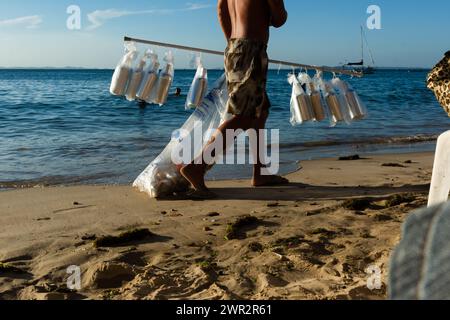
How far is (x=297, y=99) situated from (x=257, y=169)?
2.77 ft

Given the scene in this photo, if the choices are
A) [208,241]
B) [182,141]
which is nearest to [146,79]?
[182,141]

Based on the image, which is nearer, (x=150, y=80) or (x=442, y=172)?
(x=442, y=172)

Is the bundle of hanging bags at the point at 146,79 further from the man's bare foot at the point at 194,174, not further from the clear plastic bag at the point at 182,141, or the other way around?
the man's bare foot at the point at 194,174

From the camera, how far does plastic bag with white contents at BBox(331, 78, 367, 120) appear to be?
17.9 feet

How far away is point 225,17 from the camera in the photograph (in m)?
4.89

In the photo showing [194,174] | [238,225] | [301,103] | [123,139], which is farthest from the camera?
[123,139]

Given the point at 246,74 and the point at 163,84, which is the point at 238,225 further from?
the point at 163,84

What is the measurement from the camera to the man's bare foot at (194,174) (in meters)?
4.62

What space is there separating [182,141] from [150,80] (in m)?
0.89

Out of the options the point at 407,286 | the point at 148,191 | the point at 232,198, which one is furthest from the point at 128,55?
the point at 407,286

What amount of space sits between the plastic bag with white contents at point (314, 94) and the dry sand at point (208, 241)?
699 mm

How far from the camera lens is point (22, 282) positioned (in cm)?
291

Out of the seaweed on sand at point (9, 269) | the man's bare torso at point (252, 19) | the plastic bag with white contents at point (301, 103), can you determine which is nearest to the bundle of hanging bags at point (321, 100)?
the plastic bag with white contents at point (301, 103)
